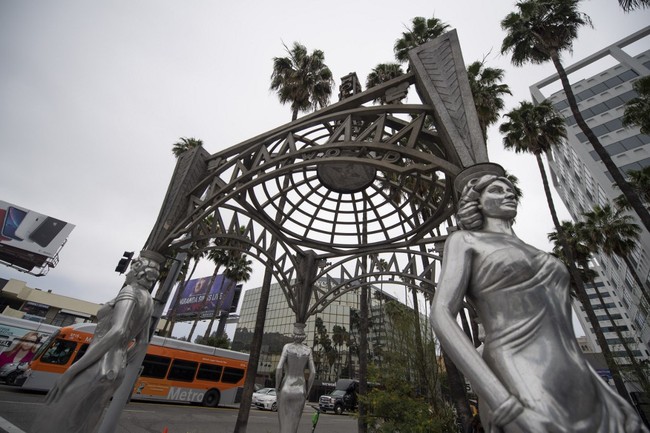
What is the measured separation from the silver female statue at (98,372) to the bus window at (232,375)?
694 inches

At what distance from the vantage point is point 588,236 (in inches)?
829

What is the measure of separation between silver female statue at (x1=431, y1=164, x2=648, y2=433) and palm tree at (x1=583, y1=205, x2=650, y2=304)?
2552 centimetres

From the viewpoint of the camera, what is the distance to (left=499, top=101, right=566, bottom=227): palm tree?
15547 millimetres

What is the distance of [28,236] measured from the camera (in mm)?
32375

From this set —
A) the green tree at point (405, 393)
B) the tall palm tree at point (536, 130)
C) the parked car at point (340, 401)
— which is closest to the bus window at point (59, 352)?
the green tree at point (405, 393)

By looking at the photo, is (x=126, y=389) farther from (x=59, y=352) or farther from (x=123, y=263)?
(x=59, y=352)

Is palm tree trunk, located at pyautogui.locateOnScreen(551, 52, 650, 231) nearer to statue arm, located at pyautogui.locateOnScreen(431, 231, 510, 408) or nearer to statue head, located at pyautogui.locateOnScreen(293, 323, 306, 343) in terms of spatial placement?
statue head, located at pyautogui.locateOnScreen(293, 323, 306, 343)

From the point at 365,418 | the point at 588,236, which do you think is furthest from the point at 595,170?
the point at 365,418

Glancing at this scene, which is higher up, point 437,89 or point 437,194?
point 437,194

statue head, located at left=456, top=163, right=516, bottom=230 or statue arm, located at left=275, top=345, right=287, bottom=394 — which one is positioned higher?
statue head, located at left=456, top=163, right=516, bottom=230

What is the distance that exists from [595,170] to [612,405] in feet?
127

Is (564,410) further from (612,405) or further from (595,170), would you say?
(595,170)

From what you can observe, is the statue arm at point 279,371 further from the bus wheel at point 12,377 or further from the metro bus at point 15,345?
the bus wheel at point 12,377

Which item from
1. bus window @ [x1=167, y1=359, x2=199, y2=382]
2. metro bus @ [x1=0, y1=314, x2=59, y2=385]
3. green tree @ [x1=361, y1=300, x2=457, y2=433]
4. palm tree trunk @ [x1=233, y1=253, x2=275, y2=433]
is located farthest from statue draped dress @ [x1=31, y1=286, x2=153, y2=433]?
metro bus @ [x1=0, y1=314, x2=59, y2=385]
